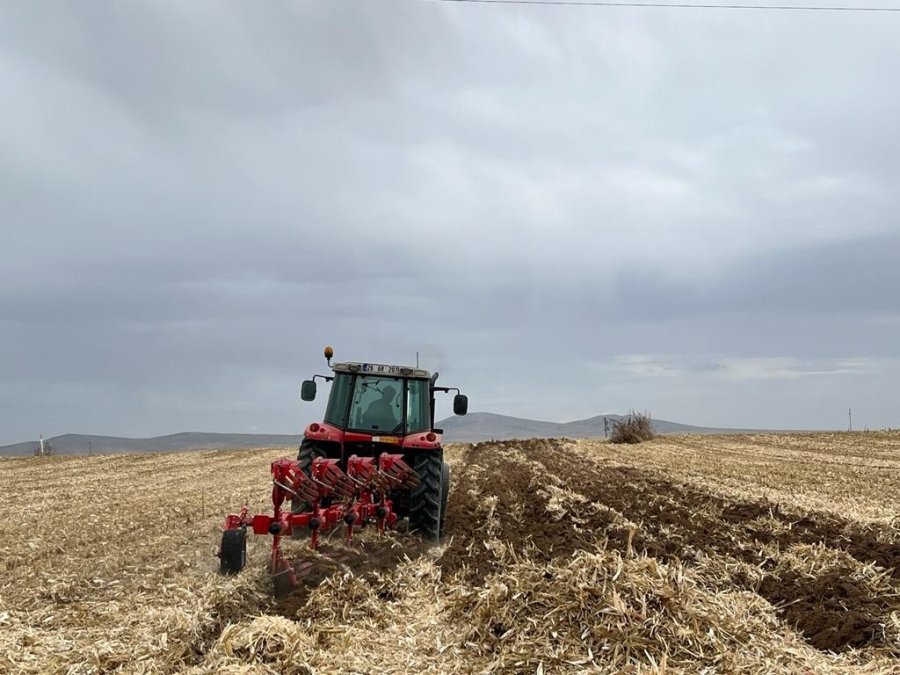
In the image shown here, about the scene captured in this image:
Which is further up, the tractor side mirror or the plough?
the tractor side mirror

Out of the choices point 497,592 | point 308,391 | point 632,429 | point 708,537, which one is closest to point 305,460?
point 308,391

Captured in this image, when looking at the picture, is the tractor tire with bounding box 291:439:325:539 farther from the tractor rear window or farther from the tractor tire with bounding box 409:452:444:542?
the tractor tire with bounding box 409:452:444:542

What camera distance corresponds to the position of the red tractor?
23.9 ft

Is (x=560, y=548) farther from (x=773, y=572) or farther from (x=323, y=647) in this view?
(x=323, y=647)

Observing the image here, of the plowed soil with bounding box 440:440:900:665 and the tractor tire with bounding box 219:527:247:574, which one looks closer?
the plowed soil with bounding box 440:440:900:665

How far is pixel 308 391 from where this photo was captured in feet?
33.9

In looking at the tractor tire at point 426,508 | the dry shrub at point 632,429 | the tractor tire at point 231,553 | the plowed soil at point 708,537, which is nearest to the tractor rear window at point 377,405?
the tractor tire at point 426,508

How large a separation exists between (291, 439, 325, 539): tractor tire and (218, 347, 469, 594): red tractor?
13 millimetres

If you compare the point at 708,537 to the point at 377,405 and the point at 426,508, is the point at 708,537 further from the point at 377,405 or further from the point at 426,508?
the point at 377,405

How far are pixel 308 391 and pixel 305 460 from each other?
1.30 meters

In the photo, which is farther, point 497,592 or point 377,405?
point 377,405

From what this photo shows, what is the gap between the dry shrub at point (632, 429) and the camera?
3553 centimetres

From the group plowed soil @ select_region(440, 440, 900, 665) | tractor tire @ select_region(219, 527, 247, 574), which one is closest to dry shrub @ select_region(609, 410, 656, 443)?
plowed soil @ select_region(440, 440, 900, 665)

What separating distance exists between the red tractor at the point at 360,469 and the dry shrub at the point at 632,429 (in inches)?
1026
